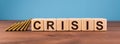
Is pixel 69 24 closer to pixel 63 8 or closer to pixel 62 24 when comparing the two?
pixel 62 24

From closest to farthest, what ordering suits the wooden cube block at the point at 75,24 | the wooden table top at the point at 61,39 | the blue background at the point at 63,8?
the wooden table top at the point at 61,39, the wooden cube block at the point at 75,24, the blue background at the point at 63,8

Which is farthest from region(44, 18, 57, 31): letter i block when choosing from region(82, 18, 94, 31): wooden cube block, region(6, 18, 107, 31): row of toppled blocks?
region(82, 18, 94, 31): wooden cube block

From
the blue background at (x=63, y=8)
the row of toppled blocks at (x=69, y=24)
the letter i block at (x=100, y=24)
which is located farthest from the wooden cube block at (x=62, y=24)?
the blue background at (x=63, y=8)

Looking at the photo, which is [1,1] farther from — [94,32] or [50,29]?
[94,32]

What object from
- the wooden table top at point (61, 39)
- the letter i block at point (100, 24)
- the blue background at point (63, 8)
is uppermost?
the blue background at point (63, 8)

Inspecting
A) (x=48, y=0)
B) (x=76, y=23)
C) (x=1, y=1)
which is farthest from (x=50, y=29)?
(x=1, y=1)

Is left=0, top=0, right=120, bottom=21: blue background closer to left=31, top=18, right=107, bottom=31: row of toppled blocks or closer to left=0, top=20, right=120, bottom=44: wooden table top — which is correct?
left=31, top=18, right=107, bottom=31: row of toppled blocks

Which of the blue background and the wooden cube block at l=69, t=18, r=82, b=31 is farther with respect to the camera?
the blue background

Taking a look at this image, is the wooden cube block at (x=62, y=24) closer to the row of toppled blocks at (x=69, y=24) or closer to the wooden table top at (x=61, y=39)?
the row of toppled blocks at (x=69, y=24)
